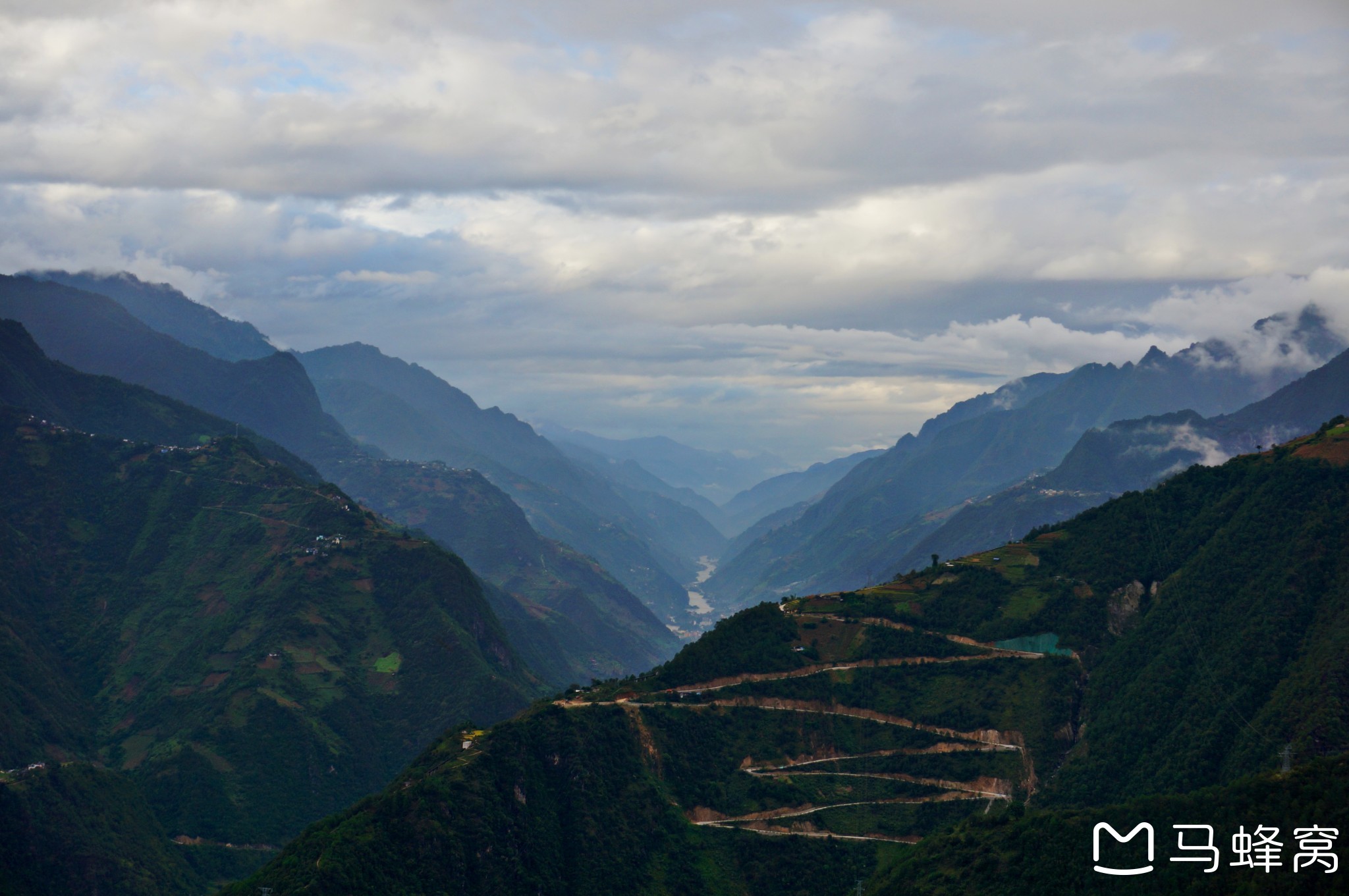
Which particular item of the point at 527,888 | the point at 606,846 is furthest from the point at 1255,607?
the point at 527,888

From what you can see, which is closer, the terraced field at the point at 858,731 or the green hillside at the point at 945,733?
the green hillside at the point at 945,733

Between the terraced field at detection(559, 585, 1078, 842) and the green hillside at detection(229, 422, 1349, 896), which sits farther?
the terraced field at detection(559, 585, 1078, 842)

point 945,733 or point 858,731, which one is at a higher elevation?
point 945,733

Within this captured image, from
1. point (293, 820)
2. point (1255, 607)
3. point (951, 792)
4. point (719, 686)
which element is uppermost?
point (1255, 607)

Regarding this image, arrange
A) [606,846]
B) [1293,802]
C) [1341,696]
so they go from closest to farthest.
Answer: [1293,802] → [1341,696] → [606,846]

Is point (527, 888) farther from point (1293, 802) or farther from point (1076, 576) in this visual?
point (1076, 576)

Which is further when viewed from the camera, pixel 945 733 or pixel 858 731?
pixel 858 731

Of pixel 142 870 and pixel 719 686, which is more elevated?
pixel 719 686

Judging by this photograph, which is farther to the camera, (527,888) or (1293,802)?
(527,888)
